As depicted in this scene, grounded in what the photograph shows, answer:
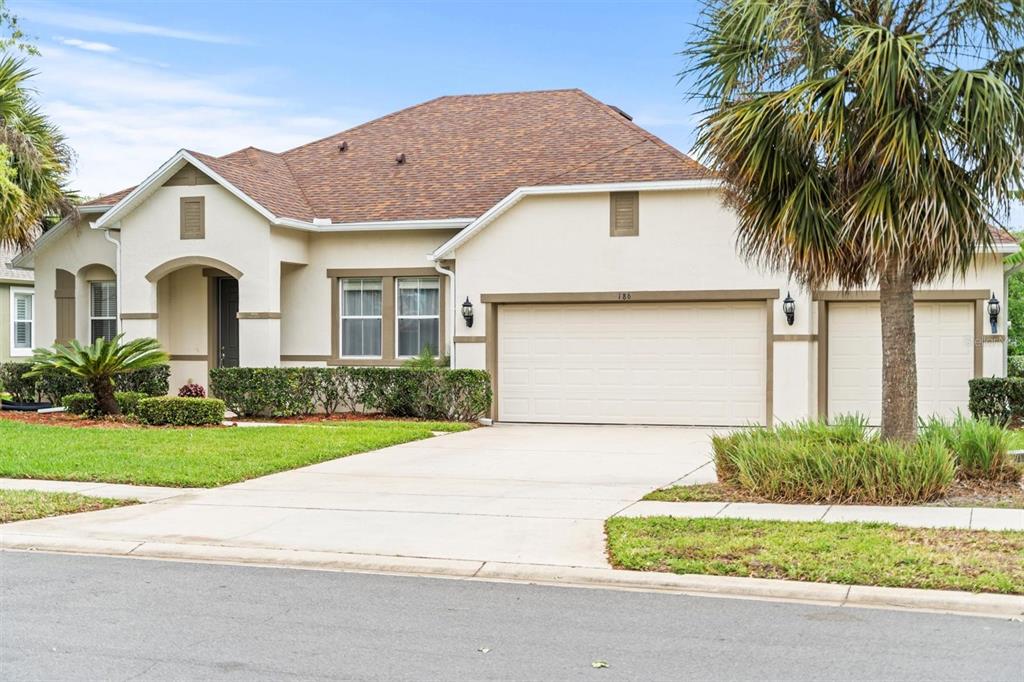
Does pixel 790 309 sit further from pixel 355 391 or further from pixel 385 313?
pixel 355 391

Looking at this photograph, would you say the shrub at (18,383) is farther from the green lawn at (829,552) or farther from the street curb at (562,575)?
the green lawn at (829,552)

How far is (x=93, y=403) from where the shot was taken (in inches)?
797

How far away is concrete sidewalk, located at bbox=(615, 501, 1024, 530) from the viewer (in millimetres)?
10242

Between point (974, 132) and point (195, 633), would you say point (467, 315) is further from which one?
point (195, 633)

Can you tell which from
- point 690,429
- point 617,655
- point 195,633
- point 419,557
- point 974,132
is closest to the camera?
point 617,655

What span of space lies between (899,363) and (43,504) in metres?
9.17

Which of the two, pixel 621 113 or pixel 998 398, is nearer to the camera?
pixel 998 398

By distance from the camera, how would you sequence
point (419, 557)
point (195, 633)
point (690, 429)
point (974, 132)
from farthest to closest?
1. point (690, 429)
2. point (974, 132)
3. point (419, 557)
4. point (195, 633)

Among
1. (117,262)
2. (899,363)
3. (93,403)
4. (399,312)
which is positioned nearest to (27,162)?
(117,262)

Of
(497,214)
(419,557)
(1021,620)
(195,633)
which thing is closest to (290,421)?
(497,214)

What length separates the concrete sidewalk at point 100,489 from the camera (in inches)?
489

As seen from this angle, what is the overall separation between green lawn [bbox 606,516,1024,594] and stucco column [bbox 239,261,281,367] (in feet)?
42.9

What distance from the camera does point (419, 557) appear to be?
30.6ft

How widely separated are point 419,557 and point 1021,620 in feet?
14.7
